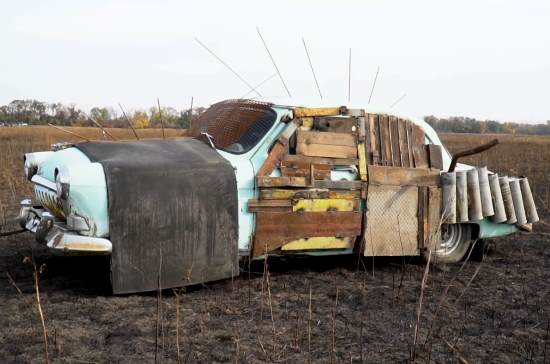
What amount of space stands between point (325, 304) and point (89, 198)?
84.6 inches

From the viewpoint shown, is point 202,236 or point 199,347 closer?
point 199,347

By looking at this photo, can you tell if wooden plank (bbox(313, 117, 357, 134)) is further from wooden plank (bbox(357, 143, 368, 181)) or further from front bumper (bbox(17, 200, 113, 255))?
front bumper (bbox(17, 200, 113, 255))

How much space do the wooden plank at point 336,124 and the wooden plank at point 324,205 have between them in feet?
2.35

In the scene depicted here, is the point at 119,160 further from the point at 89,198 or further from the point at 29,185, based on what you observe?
the point at 29,185

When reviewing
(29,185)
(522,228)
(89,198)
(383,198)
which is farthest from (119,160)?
(29,185)

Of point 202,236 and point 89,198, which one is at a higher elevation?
point 89,198

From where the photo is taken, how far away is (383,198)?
6.33 m

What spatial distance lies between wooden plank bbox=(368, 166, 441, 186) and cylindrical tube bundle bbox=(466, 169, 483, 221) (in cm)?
39

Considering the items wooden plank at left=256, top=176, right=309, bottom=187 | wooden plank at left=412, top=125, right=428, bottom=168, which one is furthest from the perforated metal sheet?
wooden plank at left=256, top=176, right=309, bottom=187

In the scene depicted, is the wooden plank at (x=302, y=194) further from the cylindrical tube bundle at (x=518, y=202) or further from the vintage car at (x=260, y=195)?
the cylindrical tube bundle at (x=518, y=202)

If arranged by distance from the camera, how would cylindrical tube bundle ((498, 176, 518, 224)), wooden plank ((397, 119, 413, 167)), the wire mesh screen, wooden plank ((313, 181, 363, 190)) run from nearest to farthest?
wooden plank ((313, 181, 363, 190)) → the wire mesh screen → wooden plank ((397, 119, 413, 167)) → cylindrical tube bundle ((498, 176, 518, 224))

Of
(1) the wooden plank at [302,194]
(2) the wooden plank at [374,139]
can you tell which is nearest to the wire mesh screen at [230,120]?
(1) the wooden plank at [302,194]

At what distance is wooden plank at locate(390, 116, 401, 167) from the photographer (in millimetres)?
6562

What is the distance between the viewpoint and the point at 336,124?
6281mm
